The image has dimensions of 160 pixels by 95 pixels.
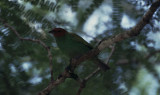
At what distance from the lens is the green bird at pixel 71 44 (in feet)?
13.1

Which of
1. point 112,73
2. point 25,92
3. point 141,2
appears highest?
point 141,2

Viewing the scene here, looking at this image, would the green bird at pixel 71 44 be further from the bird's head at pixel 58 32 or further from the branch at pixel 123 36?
the branch at pixel 123 36

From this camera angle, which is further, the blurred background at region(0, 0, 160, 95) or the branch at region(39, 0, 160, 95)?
the blurred background at region(0, 0, 160, 95)

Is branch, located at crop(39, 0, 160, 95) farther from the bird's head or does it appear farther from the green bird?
the bird's head

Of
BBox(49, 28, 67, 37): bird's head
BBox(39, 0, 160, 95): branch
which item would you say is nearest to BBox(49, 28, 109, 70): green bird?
BBox(49, 28, 67, 37): bird's head

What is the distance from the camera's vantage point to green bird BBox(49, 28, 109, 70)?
400 centimetres

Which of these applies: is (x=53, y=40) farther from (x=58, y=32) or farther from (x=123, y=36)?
(x=123, y=36)

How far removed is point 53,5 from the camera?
384cm

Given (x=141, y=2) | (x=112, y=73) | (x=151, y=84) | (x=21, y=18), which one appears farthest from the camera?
(x=151, y=84)

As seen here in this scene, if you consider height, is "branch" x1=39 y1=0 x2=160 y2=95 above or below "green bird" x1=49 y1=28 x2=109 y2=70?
above

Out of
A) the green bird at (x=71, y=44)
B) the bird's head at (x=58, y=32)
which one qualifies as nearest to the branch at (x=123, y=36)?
the green bird at (x=71, y=44)

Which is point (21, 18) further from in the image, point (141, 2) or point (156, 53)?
point (156, 53)

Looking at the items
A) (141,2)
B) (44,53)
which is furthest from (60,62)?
(141,2)

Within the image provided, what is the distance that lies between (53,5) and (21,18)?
0.56m
